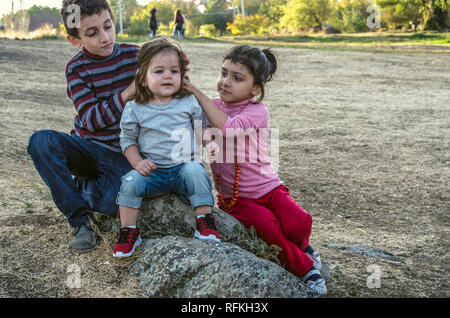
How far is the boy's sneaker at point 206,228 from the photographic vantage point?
3.09 meters

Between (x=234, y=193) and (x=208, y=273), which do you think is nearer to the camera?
(x=208, y=273)

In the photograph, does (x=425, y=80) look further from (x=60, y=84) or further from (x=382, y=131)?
(x=60, y=84)

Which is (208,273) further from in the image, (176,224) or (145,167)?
(145,167)

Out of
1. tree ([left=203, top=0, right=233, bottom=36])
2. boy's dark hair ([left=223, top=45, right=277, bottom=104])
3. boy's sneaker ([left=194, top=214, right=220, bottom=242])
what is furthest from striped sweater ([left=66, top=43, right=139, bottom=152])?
tree ([left=203, top=0, right=233, bottom=36])

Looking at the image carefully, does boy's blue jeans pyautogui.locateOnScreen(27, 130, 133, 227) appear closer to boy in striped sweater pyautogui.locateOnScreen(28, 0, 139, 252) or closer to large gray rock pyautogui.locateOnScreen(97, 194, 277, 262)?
boy in striped sweater pyautogui.locateOnScreen(28, 0, 139, 252)

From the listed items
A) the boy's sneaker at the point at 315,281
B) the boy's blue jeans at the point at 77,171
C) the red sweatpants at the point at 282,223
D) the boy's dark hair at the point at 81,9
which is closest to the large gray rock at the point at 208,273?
the boy's sneaker at the point at 315,281

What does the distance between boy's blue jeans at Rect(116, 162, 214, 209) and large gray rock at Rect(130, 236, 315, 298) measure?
28 cm

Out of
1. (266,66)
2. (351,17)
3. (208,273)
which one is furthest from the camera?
(351,17)

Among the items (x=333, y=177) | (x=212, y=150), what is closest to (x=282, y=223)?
(x=212, y=150)

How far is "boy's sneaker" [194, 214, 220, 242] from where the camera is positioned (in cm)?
309

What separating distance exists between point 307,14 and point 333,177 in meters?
39.2

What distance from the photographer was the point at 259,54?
3400mm

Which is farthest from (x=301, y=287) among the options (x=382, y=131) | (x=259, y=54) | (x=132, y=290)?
(x=382, y=131)

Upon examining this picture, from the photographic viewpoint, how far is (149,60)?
122 inches
